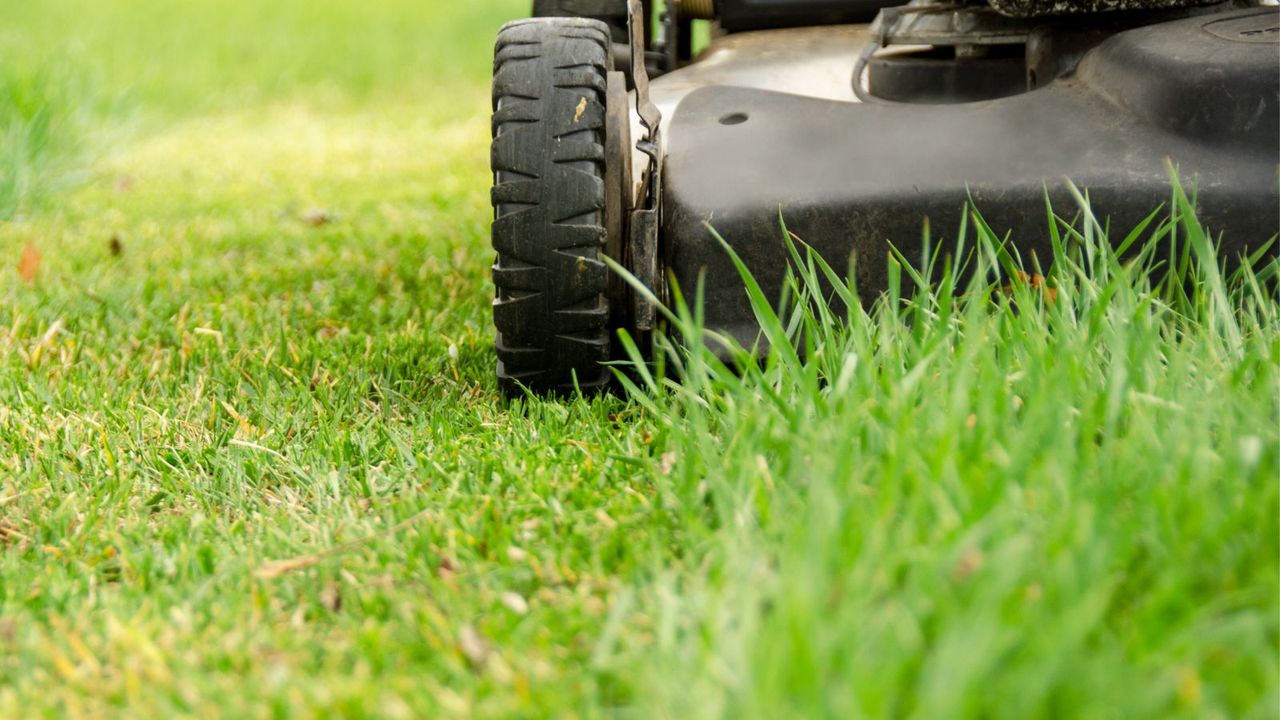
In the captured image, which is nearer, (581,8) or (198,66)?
(581,8)

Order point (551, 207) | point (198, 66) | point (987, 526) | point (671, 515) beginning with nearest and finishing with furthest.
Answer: point (987, 526) < point (671, 515) < point (551, 207) < point (198, 66)

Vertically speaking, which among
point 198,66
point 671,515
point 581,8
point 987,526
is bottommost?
point 198,66

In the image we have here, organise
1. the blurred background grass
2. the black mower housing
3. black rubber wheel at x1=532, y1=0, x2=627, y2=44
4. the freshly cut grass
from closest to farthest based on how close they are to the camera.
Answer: the freshly cut grass, the black mower housing, black rubber wheel at x1=532, y1=0, x2=627, y2=44, the blurred background grass

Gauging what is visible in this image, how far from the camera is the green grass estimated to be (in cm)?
80

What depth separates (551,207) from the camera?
57.2 inches

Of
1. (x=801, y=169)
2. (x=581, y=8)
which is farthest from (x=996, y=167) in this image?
(x=581, y=8)

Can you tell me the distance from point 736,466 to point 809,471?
0.08 m

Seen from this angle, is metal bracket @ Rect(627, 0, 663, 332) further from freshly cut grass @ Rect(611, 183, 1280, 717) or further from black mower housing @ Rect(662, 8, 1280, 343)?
freshly cut grass @ Rect(611, 183, 1280, 717)

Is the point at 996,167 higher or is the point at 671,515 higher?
the point at 996,167

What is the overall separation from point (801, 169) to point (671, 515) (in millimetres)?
535

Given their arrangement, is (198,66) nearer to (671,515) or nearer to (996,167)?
(996,167)

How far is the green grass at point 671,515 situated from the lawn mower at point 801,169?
0.07 metres

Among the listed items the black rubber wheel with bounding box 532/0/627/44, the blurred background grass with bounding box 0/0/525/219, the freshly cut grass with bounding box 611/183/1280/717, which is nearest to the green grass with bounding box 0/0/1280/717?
the freshly cut grass with bounding box 611/183/1280/717

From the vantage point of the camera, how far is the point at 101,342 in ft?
6.38
